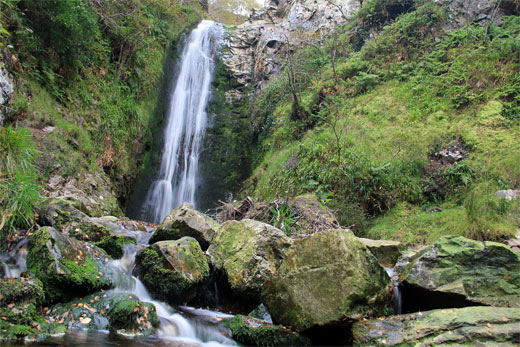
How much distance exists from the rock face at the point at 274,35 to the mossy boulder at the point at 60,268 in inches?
612

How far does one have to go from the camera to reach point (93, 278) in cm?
437

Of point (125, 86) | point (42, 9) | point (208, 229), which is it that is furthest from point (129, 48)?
point (208, 229)

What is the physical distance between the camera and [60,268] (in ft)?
13.2

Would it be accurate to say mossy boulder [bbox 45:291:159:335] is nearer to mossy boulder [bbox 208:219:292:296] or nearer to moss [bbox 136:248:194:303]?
moss [bbox 136:248:194:303]

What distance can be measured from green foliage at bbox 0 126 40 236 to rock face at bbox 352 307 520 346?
15.2 ft

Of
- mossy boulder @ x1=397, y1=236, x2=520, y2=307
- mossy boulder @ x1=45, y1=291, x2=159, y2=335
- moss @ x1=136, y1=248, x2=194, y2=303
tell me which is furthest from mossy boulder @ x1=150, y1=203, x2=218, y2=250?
mossy boulder @ x1=397, y1=236, x2=520, y2=307

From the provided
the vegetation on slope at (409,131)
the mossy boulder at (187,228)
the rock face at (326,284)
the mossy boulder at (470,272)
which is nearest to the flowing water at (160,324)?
the rock face at (326,284)

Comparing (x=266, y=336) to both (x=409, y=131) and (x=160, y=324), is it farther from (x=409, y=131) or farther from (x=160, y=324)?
(x=409, y=131)

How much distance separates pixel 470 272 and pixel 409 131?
694 centimetres

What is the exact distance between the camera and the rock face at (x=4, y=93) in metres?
6.77

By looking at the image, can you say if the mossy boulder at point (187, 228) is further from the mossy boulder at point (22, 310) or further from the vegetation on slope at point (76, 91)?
the mossy boulder at point (22, 310)

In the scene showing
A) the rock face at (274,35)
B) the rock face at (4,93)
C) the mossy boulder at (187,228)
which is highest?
the rock face at (274,35)

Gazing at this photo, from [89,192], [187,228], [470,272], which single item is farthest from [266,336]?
[89,192]

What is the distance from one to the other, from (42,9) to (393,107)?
11.0 meters
